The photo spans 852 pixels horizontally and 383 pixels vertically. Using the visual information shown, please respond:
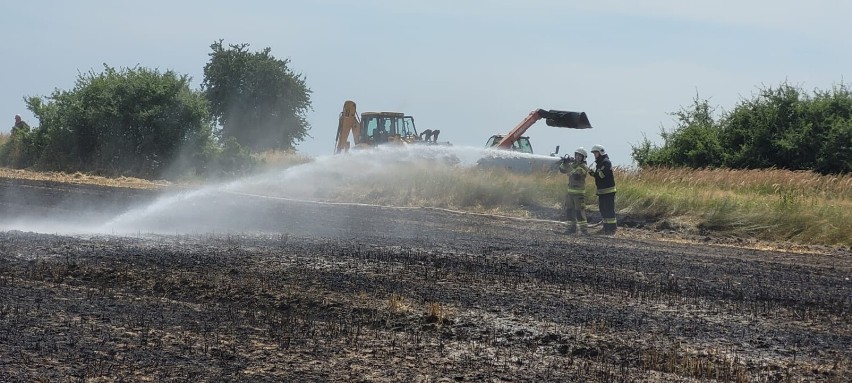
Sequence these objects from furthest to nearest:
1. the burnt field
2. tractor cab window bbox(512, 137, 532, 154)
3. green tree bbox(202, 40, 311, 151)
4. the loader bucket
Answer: green tree bbox(202, 40, 311, 151), tractor cab window bbox(512, 137, 532, 154), the loader bucket, the burnt field

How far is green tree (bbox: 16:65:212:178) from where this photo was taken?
1297 inches

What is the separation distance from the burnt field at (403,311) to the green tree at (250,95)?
3936 centimetres

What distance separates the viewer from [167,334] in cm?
901

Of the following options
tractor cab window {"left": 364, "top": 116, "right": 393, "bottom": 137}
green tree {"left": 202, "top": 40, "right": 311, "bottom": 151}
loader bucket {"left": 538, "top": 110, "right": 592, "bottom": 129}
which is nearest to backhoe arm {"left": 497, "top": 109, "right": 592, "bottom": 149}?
loader bucket {"left": 538, "top": 110, "right": 592, "bottom": 129}

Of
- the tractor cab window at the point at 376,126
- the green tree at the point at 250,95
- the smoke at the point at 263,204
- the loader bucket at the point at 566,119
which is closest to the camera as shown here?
the smoke at the point at 263,204

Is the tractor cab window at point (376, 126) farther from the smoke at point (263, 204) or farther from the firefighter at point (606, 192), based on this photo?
the firefighter at point (606, 192)

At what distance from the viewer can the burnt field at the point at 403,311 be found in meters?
8.30

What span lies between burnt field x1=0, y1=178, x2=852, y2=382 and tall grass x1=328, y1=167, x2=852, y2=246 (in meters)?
4.39

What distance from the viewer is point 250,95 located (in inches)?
2247

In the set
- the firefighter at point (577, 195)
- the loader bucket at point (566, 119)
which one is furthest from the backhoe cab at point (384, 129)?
the firefighter at point (577, 195)

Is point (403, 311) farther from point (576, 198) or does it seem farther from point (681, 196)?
point (681, 196)

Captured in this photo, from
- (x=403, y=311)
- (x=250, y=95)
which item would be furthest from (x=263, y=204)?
(x=250, y=95)

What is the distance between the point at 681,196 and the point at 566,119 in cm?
685

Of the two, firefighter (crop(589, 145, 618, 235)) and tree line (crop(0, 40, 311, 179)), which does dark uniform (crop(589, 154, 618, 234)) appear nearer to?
firefighter (crop(589, 145, 618, 235))
